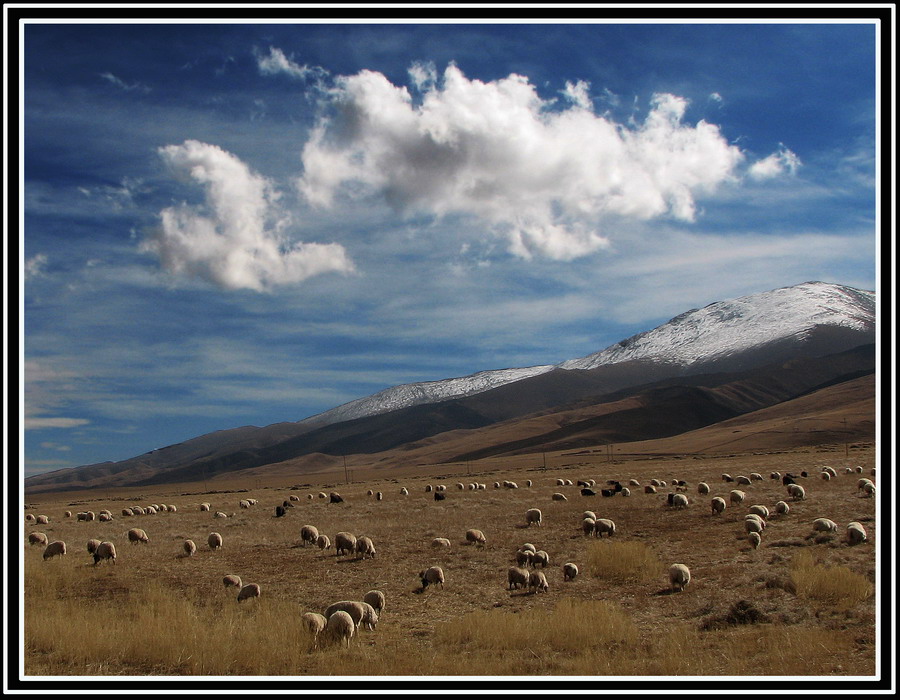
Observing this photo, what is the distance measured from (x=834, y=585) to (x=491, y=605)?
7.34 m

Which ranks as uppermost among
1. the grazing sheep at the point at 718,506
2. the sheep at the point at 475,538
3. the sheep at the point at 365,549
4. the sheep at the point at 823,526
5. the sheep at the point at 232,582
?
the sheep at the point at 232,582

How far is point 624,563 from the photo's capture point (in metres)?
16.8

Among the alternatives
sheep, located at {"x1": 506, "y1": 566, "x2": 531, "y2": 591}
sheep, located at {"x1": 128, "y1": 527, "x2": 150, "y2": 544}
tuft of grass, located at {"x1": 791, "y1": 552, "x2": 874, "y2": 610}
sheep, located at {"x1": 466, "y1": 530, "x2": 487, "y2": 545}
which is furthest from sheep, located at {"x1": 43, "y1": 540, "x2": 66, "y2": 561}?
tuft of grass, located at {"x1": 791, "y1": 552, "x2": 874, "y2": 610}

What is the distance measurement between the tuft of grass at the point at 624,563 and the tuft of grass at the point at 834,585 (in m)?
3.56

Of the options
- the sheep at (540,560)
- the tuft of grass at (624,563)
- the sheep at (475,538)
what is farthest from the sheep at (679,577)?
the sheep at (475,538)

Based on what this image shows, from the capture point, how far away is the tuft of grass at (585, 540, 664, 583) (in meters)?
16.1

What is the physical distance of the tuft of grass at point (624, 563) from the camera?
52.7 feet

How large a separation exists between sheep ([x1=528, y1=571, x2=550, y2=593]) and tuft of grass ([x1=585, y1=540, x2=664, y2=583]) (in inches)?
79.9

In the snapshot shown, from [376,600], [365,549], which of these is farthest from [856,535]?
[365,549]

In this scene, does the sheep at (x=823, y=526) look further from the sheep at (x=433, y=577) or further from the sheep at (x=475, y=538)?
the sheep at (x=433, y=577)
